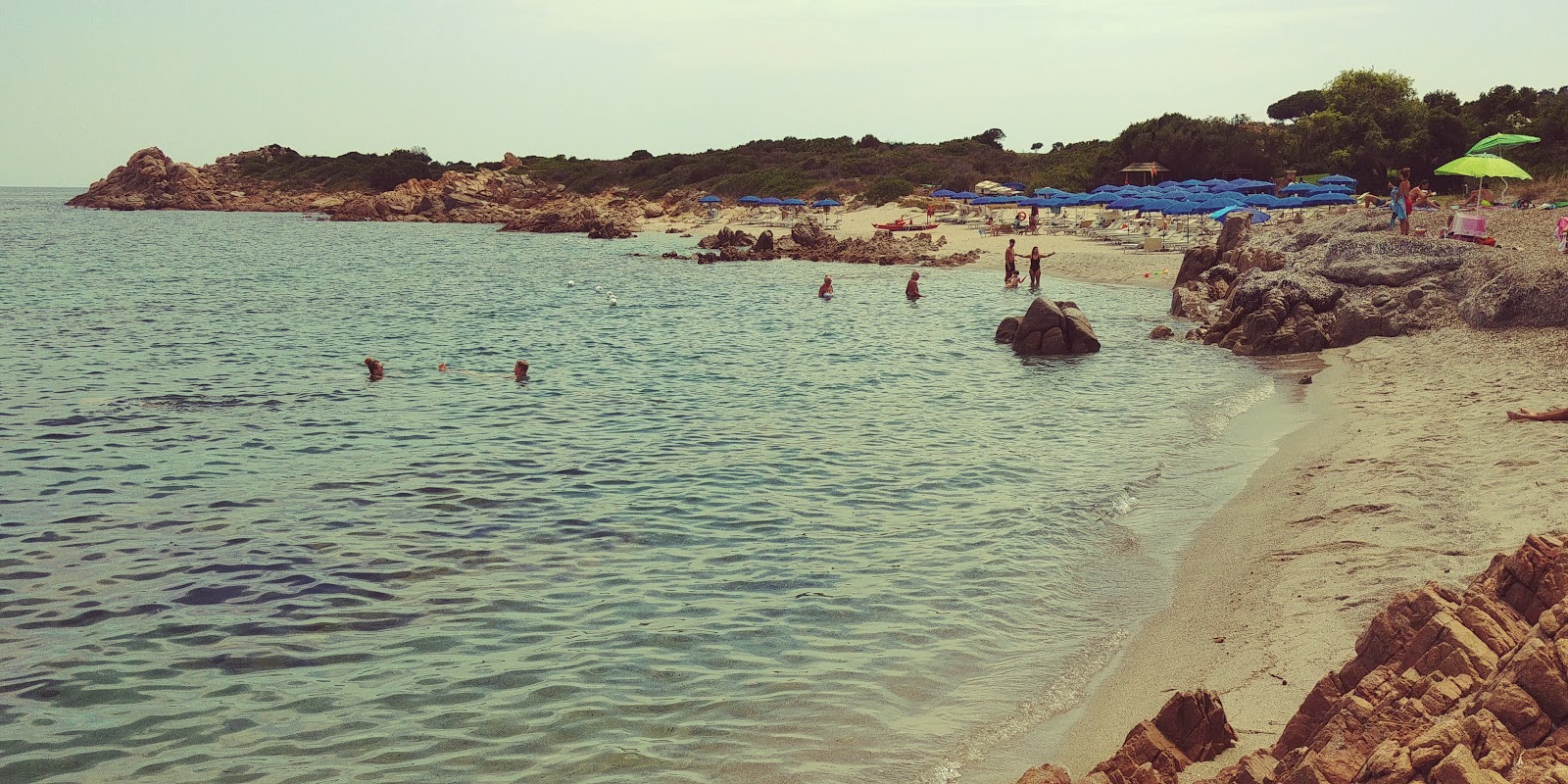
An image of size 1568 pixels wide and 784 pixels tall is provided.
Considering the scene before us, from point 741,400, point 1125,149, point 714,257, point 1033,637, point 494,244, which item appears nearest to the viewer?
point 1033,637

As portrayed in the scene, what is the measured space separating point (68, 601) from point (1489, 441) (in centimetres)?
1456

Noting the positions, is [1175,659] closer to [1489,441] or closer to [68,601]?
[1489,441]

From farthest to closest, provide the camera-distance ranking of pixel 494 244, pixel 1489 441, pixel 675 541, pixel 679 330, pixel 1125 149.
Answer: pixel 1125 149, pixel 494 244, pixel 679 330, pixel 1489 441, pixel 675 541

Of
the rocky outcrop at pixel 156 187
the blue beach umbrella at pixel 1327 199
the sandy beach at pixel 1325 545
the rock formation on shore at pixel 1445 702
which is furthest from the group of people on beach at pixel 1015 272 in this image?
the rocky outcrop at pixel 156 187

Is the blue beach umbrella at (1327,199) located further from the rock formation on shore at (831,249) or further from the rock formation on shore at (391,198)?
the rock formation on shore at (391,198)

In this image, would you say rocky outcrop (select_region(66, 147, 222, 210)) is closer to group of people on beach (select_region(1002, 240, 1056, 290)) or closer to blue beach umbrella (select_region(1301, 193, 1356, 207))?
group of people on beach (select_region(1002, 240, 1056, 290))

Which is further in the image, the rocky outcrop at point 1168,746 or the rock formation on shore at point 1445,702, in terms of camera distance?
the rocky outcrop at point 1168,746

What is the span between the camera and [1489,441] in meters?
12.2

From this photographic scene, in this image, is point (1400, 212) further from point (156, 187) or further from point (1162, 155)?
point (156, 187)

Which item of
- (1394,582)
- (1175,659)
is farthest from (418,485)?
(1394,582)

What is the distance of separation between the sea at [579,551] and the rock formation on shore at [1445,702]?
82.9 inches

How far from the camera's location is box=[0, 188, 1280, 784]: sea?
7227 millimetres

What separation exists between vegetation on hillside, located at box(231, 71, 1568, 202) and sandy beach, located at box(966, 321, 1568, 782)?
150 ft

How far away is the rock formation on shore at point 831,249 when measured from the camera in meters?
51.8
